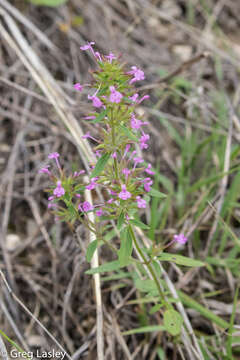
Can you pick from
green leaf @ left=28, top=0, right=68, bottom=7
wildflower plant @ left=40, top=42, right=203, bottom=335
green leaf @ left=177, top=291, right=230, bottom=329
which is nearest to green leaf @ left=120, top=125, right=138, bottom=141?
wildflower plant @ left=40, top=42, right=203, bottom=335

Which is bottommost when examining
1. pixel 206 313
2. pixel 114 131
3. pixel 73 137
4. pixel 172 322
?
pixel 206 313

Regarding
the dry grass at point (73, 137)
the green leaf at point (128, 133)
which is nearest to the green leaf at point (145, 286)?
the dry grass at point (73, 137)

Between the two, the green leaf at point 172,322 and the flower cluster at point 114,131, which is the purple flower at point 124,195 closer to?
the flower cluster at point 114,131

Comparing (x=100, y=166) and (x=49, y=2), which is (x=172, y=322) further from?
(x=49, y=2)

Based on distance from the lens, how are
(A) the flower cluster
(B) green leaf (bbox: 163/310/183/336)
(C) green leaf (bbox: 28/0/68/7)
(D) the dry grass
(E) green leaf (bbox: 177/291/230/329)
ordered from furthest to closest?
1. (C) green leaf (bbox: 28/0/68/7)
2. (D) the dry grass
3. (E) green leaf (bbox: 177/291/230/329)
4. (B) green leaf (bbox: 163/310/183/336)
5. (A) the flower cluster

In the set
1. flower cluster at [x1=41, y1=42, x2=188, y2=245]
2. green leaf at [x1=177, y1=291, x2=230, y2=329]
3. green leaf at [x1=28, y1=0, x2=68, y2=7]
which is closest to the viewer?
flower cluster at [x1=41, y1=42, x2=188, y2=245]

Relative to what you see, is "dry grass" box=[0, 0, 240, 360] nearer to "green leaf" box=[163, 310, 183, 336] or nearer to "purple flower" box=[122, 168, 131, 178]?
"green leaf" box=[163, 310, 183, 336]

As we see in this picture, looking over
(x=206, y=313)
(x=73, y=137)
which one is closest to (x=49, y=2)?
(x=73, y=137)

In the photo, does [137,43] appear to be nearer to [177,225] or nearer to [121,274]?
[177,225]
